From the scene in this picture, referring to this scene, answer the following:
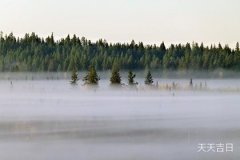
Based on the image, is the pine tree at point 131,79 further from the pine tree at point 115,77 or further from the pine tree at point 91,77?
the pine tree at point 91,77

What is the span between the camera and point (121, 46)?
15.8 m

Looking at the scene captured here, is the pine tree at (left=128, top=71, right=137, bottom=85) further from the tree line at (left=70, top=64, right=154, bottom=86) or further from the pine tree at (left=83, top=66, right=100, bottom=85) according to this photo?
the pine tree at (left=83, top=66, right=100, bottom=85)

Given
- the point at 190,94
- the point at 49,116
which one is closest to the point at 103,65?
the point at 190,94

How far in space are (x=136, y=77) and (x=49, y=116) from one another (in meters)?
3.37

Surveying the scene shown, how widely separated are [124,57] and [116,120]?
500 centimetres

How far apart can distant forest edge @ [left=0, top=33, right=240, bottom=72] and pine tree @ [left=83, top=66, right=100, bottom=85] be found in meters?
0.24

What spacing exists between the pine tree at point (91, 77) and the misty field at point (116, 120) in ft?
0.69

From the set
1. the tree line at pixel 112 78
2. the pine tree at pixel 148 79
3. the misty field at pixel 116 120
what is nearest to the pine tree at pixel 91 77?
the tree line at pixel 112 78

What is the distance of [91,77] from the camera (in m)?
14.5

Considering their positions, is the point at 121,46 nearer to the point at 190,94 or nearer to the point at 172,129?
the point at 190,94

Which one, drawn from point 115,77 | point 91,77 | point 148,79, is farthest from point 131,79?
point 91,77

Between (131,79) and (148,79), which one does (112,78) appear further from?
(148,79)

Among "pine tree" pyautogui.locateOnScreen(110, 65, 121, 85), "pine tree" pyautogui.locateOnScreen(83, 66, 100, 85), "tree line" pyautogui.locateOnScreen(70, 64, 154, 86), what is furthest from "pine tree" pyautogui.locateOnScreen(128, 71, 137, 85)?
"pine tree" pyautogui.locateOnScreen(83, 66, 100, 85)

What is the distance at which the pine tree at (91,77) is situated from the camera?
14.2 m
